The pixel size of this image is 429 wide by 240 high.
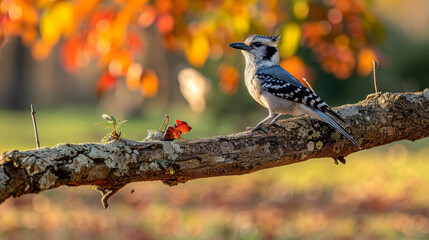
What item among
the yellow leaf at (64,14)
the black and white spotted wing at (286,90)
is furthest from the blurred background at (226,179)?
the black and white spotted wing at (286,90)

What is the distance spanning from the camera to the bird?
346 cm

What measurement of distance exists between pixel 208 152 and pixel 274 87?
3.81ft

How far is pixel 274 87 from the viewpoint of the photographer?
12.2ft

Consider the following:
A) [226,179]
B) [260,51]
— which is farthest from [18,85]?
[260,51]

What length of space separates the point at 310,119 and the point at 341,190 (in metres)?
5.32

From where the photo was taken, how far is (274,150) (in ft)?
9.55

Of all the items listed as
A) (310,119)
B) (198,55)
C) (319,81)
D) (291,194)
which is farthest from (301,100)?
(319,81)

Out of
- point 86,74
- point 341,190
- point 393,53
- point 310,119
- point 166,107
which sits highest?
point 86,74

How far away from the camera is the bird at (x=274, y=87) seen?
3457 mm

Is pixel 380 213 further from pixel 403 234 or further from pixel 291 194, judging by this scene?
pixel 291 194

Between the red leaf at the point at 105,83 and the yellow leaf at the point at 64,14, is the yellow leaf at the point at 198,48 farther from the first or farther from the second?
the yellow leaf at the point at 64,14

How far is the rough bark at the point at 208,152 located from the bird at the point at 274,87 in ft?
0.55

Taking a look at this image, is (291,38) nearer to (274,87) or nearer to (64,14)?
(274,87)

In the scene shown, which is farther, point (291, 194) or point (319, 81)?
point (319, 81)
